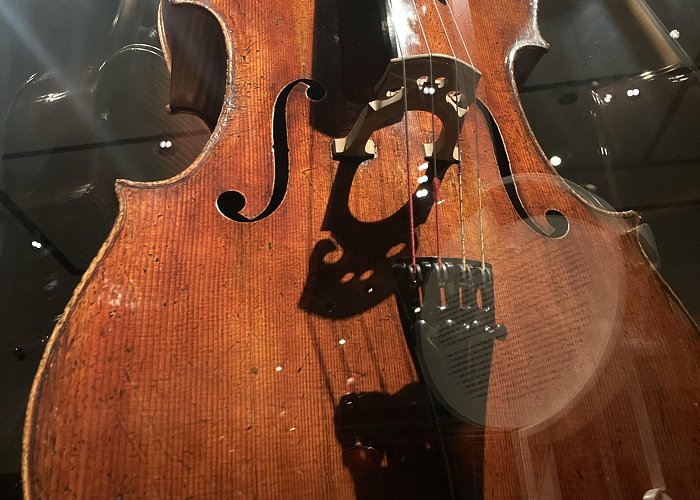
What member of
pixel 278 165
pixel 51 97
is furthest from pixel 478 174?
pixel 51 97

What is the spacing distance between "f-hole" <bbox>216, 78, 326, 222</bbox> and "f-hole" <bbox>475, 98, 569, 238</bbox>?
34cm

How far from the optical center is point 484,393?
0.80m

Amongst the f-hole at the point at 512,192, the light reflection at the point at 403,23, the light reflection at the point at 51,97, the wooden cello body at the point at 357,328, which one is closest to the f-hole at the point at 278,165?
the wooden cello body at the point at 357,328

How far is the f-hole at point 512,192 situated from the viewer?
1010 millimetres

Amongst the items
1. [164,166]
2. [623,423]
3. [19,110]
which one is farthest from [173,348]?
[19,110]

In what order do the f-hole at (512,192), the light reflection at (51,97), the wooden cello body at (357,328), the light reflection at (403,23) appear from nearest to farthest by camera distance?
the wooden cello body at (357,328) < the f-hole at (512,192) < the light reflection at (403,23) < the light reflection at (51,97)

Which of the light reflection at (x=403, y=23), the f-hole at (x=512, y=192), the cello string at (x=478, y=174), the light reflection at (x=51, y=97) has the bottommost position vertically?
the f-hole at (x=512, y=192)

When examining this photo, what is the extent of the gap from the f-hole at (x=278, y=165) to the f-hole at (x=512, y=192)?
0.34 metres

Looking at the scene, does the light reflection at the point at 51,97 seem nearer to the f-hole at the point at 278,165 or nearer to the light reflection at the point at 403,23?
the f-hole at the point at 278,165

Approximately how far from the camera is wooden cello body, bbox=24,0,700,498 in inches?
27.0

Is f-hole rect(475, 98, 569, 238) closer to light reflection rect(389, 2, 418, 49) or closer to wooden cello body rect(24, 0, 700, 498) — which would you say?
wooden cello body rect(24, 0, 700, 498)

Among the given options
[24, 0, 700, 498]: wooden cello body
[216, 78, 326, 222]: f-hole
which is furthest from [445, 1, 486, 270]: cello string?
[216, 78, 326, 222]: f-hole

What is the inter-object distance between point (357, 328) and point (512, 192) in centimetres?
44

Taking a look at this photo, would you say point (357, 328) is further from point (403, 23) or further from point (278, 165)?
point (403, 23)
